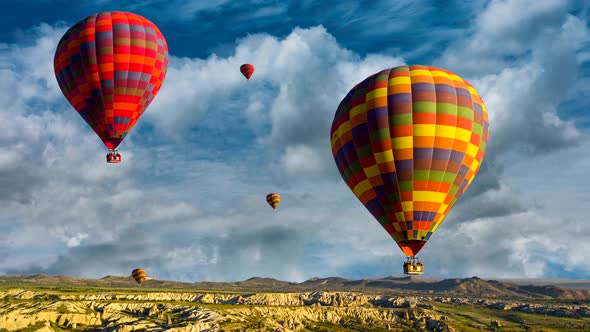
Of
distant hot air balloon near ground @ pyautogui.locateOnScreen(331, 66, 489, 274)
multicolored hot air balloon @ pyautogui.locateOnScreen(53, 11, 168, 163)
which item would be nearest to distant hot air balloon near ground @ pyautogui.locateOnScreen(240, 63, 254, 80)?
multicolored hot air balloon @ pyautogui.locateOnScreen(53, 11, 168, 163)

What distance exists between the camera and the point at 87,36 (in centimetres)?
8581

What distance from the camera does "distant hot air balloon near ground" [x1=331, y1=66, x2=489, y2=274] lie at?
59438mm

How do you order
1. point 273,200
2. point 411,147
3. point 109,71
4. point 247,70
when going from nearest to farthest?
point 411,147 < point 109,71 < point 247,70 < point 273,200

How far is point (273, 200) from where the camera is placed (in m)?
156

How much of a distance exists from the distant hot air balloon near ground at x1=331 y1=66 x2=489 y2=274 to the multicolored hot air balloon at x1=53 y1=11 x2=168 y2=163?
3693 centimetres

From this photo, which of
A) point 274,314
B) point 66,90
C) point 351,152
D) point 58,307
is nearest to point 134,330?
point 58,307

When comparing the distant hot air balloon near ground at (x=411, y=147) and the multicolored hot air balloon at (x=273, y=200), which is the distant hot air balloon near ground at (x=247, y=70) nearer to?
the multicolored hot air balloon at (x=273, y=200)

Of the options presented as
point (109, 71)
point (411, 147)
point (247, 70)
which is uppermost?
point (247, 70)

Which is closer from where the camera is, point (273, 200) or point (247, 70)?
point (247, 70)

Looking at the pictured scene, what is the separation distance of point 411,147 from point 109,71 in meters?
46.8

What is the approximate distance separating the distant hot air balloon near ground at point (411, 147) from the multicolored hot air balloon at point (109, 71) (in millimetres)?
36926

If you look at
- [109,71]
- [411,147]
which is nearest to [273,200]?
[109,71]

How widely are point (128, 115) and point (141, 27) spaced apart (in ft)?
46.3

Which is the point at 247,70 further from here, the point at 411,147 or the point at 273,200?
the point at 411,147
